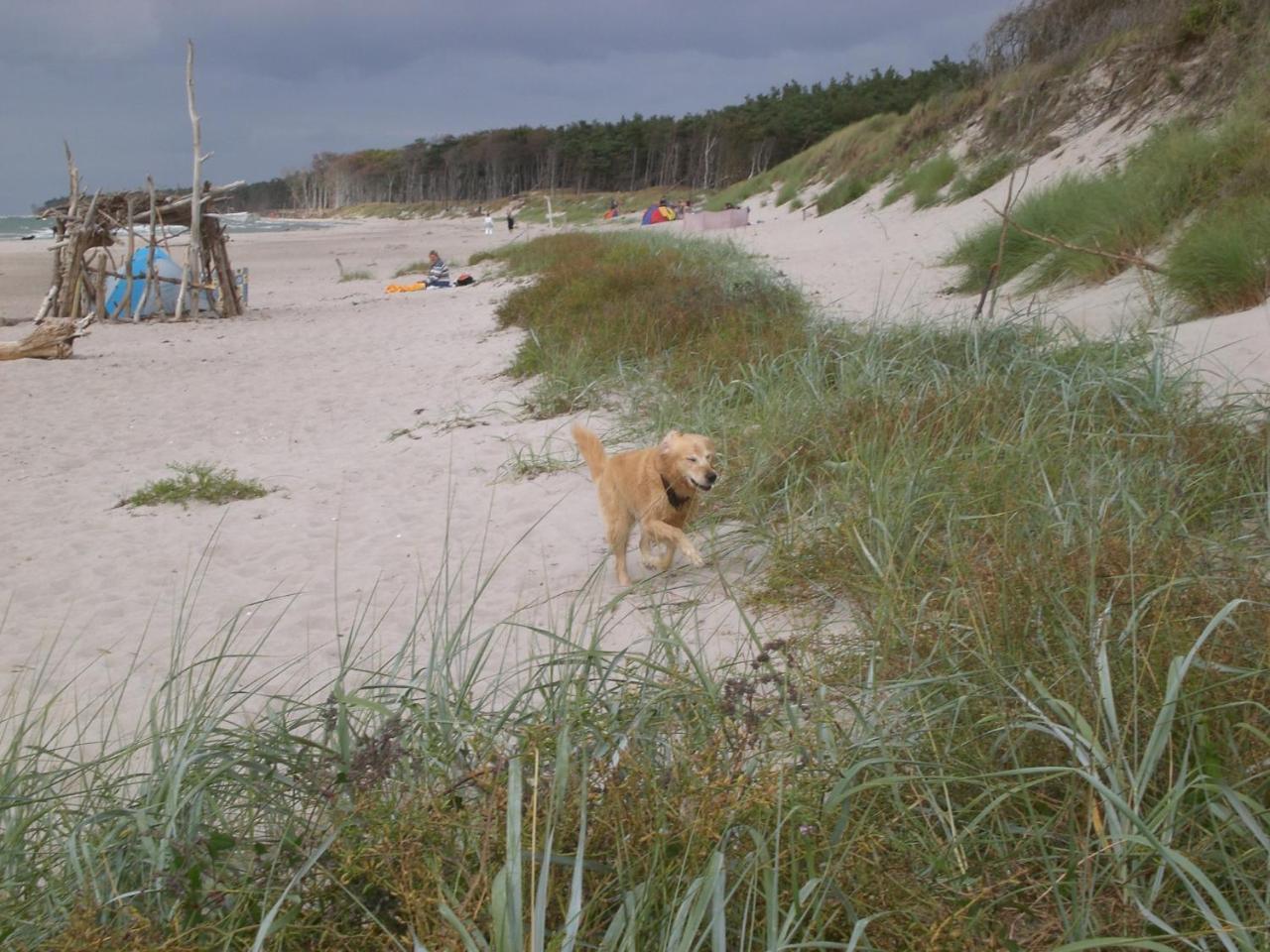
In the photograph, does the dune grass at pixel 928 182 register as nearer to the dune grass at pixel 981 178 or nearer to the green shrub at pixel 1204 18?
the dune grass at pixel 981 178

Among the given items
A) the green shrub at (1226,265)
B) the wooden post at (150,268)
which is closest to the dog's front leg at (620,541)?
the green shrub at (1226,265)

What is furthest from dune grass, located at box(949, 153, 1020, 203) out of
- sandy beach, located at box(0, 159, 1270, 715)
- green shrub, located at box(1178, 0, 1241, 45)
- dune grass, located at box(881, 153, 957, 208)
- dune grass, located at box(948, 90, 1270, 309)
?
dune grass, located at box(948, 90, 1270, 309)

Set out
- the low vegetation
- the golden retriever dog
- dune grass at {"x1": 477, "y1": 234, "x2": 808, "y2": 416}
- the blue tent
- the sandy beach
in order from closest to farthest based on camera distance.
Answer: the sandy beach
the golden retriever dog
the low vegetation
dune grass at {"x1": 477, "y1": 234, "x2": 808, "y2": 416}
the blue tent

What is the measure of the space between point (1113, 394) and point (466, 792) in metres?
3.98

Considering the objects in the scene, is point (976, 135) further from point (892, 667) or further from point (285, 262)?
point (285, 262)

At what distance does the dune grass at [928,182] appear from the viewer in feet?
58.7

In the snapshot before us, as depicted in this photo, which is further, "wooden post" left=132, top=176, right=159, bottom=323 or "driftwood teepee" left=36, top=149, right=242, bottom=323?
"wooden post" left=132, top=176, right=159, bottom=323

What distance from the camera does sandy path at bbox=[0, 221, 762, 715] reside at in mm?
4180

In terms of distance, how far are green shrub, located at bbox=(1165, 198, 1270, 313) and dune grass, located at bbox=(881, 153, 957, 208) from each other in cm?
1077

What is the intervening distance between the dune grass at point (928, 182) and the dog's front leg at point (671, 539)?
15219mm

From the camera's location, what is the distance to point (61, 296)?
1542cm

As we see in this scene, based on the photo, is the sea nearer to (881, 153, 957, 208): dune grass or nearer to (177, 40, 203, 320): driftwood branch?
(177, 40, 203, 320): driftwood branch

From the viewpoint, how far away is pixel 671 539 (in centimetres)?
424

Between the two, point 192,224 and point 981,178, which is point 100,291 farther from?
point 981,178
